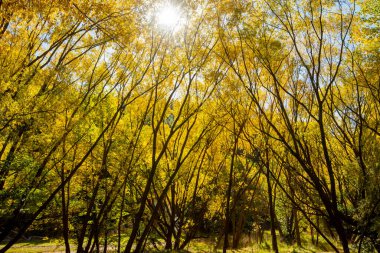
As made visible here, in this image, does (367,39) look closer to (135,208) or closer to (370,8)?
(370,8)

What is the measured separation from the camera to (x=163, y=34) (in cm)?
1030

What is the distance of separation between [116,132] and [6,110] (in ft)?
16.7

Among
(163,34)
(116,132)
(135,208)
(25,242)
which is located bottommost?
(25,242)

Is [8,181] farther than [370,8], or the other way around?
[8,181]

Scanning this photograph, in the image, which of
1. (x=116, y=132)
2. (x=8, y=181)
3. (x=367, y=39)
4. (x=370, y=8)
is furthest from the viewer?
(x=116, y=132)

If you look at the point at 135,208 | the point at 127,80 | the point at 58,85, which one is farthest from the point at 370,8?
the point at 135,208

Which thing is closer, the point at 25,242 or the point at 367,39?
the point at 367,39

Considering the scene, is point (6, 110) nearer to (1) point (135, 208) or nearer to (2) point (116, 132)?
(2) point (116, 132)

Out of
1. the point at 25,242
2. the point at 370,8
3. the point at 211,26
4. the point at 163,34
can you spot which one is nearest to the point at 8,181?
the point at 163,34

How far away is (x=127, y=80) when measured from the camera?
11102 mm

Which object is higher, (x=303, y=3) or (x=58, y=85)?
(x=303, y=3)

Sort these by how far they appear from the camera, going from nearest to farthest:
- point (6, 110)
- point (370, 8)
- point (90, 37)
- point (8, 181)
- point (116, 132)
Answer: point (6, 110) < point (370, 8) < point (90, 37) < point (8, 181) < point (116, 132)

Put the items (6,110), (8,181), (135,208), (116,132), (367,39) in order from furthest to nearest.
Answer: (135,208) → (116,132) → (8,181) → (367,39) → (6,110)

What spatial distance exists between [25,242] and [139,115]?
21262 mm
